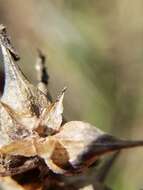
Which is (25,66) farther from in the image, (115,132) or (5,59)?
(5,59)

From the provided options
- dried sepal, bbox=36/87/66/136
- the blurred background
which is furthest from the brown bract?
the blurred background

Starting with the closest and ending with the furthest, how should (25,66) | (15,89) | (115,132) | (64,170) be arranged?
(64,170), (15,89), (115,132), (25,66)

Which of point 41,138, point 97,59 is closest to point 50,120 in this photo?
point 41,138

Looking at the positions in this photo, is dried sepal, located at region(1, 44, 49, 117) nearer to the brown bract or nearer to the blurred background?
the brown bract

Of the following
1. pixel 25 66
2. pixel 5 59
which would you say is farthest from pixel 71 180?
pixel 25 66

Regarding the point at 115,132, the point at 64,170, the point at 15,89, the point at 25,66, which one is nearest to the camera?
the point at 64,170

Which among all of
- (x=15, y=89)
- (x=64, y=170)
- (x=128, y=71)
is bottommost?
(x=128, y=71)

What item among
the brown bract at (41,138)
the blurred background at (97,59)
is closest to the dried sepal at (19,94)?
the brown bract at (41,138)

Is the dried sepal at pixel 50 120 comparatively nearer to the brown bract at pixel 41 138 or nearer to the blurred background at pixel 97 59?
the brown bract at pixel 41 138
